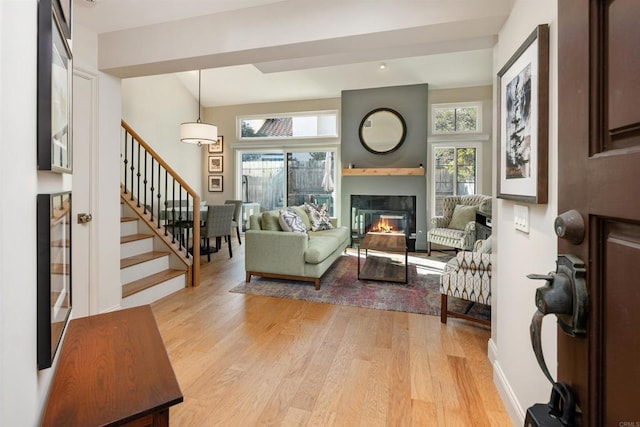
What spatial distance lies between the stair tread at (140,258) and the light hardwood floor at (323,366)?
60cm

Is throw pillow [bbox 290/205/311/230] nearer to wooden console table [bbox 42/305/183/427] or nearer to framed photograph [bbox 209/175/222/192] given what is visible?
framed photograph [bbox 209/175/222/192]

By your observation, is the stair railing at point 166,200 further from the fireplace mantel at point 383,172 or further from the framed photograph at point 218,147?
the fireplace mantel at point 383,172

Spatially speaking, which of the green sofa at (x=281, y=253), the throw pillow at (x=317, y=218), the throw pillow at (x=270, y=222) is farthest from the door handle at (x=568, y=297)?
the throw pillow at (x=317, y=218)

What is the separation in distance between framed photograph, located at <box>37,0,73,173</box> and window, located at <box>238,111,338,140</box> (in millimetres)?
5901

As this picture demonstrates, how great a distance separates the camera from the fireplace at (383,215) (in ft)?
20.1

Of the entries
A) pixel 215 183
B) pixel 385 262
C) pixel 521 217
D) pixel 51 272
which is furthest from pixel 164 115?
pixel 521 217

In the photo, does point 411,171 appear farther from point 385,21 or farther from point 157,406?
point 157,406

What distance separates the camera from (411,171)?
5.92 meters

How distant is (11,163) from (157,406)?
2.35 feet

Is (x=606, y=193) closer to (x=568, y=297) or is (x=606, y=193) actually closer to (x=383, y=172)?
(x=568, y=297)

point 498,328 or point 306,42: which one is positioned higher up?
point 306,42

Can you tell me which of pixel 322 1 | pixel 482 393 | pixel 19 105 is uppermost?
pixel 322 1

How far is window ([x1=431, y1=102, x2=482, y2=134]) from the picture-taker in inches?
233

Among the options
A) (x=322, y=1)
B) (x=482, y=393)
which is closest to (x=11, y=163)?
(x=322, y=1)
